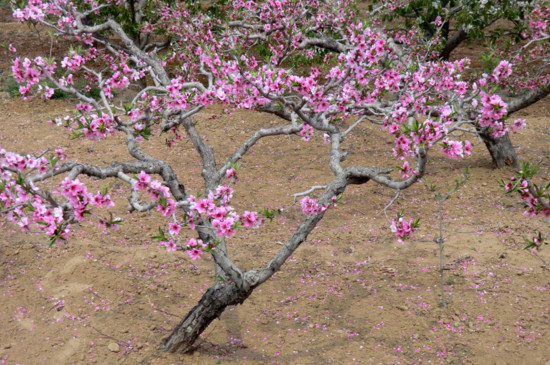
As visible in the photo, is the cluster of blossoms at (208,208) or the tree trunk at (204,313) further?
the tree trunk at (204,313)

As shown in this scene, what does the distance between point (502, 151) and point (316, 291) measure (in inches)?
198

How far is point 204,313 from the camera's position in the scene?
4465 mm

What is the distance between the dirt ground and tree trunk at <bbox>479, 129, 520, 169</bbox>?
0.27 meters

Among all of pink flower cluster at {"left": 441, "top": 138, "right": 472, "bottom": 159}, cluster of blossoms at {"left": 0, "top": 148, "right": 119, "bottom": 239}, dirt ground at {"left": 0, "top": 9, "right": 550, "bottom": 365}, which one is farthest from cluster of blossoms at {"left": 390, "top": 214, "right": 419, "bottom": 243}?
cluster of blossoms at {"left": 0, "top": 148, "right": 119, "bottom": 239}

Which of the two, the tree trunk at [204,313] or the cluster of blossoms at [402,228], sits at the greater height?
the cluster of blossoms at [402,228]

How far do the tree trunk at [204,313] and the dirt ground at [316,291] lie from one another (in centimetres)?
16

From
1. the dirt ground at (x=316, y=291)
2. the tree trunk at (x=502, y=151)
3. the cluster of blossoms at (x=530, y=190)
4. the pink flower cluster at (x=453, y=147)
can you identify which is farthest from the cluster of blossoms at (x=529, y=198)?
the tree trunk at (x=502, y=151)

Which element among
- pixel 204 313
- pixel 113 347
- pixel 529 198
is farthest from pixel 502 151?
pixel 113 347

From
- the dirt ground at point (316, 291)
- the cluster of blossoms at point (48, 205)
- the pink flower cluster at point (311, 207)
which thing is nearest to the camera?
the cluster of blossoms at point (48, 205)

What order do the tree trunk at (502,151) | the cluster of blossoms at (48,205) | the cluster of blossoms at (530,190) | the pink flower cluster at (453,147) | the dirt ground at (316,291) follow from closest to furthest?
the cluster of blossoms at (48,205), the cluster of blossoms at (530,190), the pink flower cluster at (453,147), the dirt ground at (316,291), the tree trunk at (502,151)

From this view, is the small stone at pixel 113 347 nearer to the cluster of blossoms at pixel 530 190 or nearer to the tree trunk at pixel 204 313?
the tree trunk at pixel 204 313

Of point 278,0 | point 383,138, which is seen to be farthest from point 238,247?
point 383,138

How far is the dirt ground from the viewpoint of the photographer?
4703 millimetres

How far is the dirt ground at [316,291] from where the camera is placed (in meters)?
4.70
